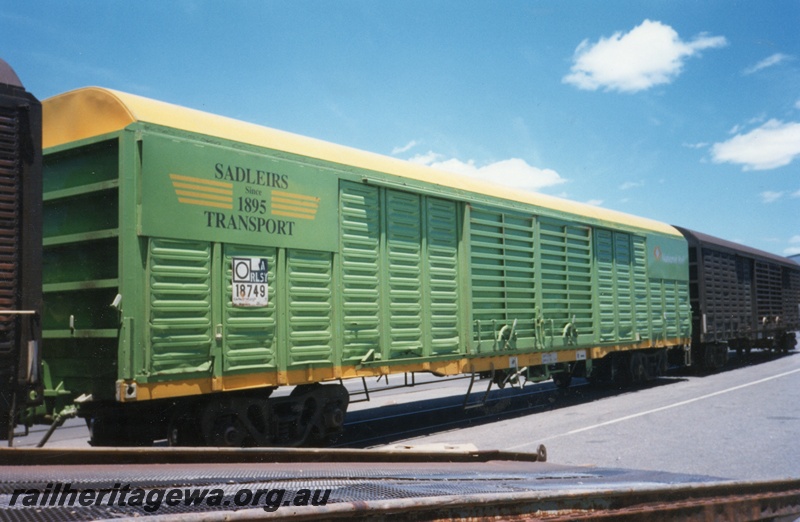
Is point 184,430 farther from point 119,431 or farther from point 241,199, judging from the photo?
point 241,199

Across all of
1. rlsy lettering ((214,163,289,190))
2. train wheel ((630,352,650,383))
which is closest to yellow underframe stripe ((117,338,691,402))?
rlsy lettering ((214,163,289,190))

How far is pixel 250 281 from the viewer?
7.37 metres

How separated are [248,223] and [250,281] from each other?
675 millimetres

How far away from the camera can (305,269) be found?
8.03 m

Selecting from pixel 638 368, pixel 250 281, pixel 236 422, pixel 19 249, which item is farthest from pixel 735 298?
pixel 19 249

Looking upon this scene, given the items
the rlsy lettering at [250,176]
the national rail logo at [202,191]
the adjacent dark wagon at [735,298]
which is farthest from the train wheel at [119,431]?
the adjacent dark wagon at [735,298]

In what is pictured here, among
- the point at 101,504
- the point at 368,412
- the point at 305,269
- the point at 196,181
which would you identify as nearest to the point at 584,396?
the point at 368,412

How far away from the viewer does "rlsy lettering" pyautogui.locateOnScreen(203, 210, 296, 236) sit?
278 inches

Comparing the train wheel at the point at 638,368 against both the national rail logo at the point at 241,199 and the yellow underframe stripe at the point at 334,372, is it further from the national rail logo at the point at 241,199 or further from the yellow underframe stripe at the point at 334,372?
the national rail logo at the point at 241,199

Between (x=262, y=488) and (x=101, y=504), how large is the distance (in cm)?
52

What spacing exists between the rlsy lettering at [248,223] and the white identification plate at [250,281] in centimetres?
35

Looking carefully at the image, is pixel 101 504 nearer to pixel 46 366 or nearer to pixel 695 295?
pixel 46 366

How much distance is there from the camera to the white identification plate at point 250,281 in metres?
7.23

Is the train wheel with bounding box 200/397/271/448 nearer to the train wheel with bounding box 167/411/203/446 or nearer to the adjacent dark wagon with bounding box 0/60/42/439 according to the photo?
the train wheel with bounding box 167/411/203/446
